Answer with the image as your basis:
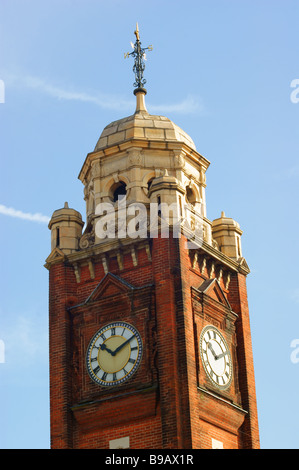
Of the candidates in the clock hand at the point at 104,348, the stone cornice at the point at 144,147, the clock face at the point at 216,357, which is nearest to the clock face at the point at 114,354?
the clock hand at the point at 104,348

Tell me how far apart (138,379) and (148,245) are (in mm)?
4953

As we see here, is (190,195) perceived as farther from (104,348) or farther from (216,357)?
(104,348)

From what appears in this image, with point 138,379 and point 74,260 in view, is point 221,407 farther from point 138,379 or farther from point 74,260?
point 74,260

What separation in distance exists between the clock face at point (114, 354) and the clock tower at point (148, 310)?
45 millimetres

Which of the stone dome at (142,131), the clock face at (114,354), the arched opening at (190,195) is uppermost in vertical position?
the stone dome at (142,131)

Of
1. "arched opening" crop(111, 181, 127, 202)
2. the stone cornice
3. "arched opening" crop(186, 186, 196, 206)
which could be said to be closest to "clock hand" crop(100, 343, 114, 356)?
"arched opening" crop(111, 181, 127, 202)

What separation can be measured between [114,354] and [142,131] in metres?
9.53

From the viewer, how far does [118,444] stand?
4531 centimetres

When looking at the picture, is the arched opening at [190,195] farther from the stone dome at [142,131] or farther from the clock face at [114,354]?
the clock face at [114,354]

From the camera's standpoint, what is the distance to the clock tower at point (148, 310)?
45344mm

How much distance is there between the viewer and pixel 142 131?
51.4 m

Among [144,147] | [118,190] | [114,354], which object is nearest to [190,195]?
[144,147]

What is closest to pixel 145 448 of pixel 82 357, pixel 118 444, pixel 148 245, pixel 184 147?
pixel 118 444
